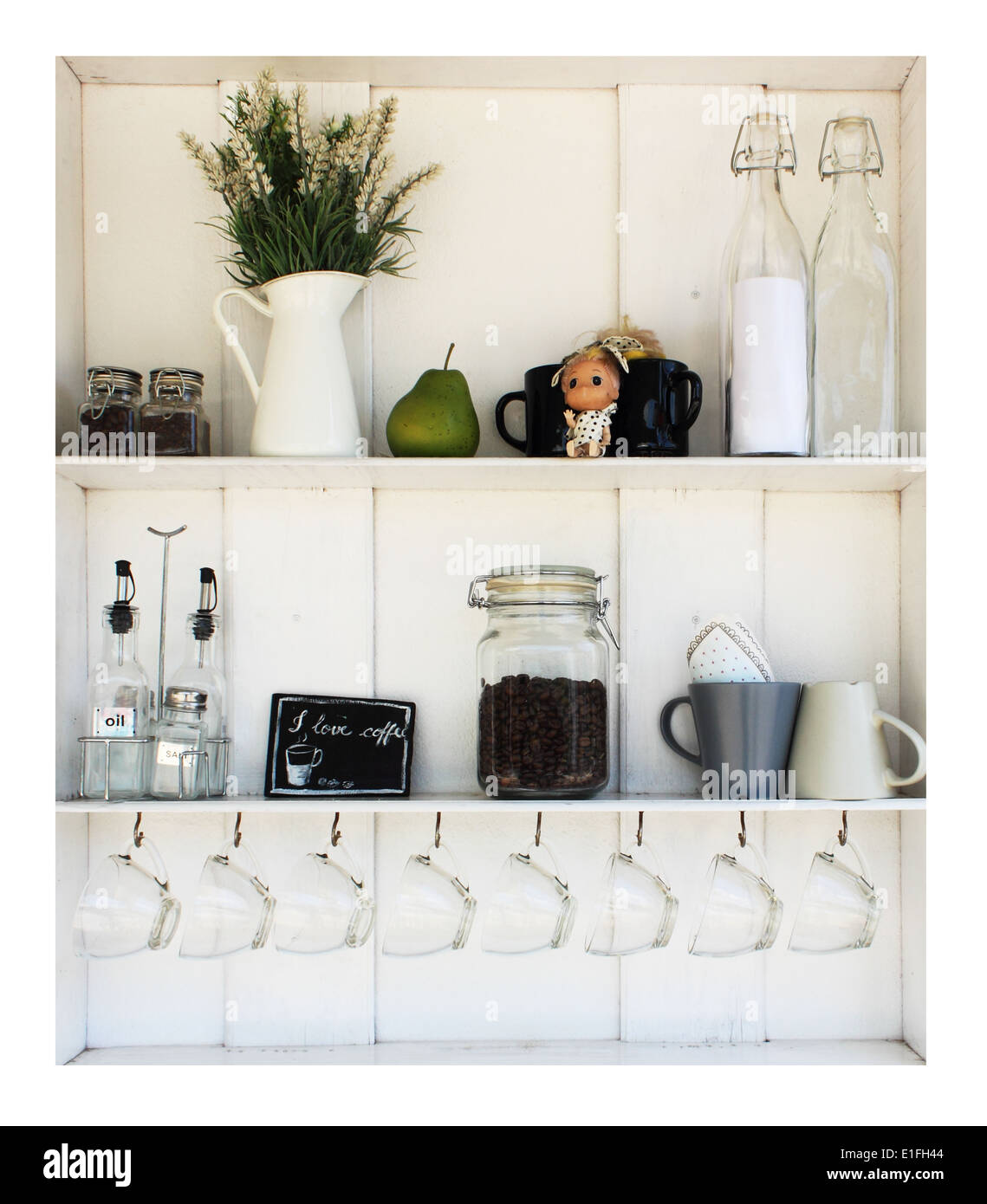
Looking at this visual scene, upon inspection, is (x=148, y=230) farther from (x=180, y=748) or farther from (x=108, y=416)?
(x=180, y=748)

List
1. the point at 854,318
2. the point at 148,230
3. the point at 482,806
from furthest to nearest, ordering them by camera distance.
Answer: the point at 148,230, the point at 854,318, the point at 482,806

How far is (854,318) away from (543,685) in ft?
1.89

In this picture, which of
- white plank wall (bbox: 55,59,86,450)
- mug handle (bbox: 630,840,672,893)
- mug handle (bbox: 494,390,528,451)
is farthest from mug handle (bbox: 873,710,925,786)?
white plank wall (bbox: 55,59,86,450)

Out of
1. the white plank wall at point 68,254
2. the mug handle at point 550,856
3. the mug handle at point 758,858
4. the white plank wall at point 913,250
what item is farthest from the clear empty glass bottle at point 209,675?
the white plank wall at point 913,250

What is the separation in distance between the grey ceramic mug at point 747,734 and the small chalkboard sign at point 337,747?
37 centimetres

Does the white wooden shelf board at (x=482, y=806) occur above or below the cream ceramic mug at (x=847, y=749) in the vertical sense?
below

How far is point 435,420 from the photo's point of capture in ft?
4.14

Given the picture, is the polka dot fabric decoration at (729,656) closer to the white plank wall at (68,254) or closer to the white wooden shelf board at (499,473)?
the white wooden shelf board at (499,473)

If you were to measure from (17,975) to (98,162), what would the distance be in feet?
3.32

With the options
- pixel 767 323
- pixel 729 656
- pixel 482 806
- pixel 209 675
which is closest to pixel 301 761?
pixel 209 675

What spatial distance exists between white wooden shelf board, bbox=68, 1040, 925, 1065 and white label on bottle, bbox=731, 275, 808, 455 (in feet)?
2.40

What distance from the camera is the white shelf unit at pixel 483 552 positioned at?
1364 mm
